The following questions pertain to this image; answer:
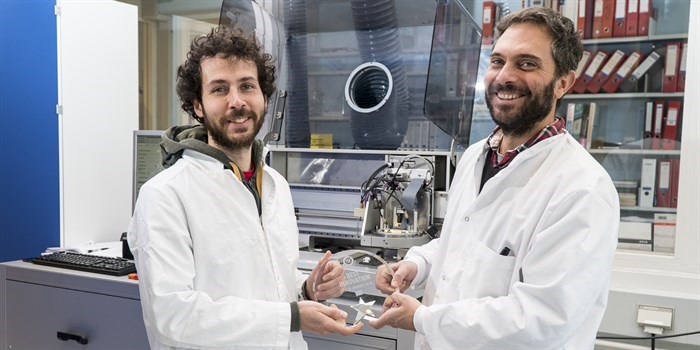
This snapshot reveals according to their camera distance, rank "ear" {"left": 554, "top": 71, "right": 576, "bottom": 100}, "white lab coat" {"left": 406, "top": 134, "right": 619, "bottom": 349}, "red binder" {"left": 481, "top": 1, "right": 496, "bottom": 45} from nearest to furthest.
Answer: "white lab coat" {"left": 406, "top": 134, "right": 619, "bottom": 349}, "ear" {"left": 554, "top": 71, "right": 576, "bottom": 100}, "red binder" {"left": 481, "top": 1, "right": 496, "bottom": 45}

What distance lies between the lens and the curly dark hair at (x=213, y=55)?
1.42m

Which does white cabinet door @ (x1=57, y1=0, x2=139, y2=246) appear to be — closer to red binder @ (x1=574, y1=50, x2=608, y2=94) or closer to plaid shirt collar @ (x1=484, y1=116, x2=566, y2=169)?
plaid shirt collar @ (x1=484, y1=116, x2=566, y2=169)

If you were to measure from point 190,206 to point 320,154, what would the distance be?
128 centimetres

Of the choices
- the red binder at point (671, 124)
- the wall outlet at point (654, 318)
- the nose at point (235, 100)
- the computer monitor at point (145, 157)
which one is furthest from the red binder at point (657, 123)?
the computer monitor at point (145, 157)

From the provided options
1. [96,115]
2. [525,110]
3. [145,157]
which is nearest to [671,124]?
[525,110]

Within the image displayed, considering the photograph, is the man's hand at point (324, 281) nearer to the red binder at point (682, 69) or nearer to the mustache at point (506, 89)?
the mustache at point (506, 89)

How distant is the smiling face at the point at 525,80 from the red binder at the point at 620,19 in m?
1.65

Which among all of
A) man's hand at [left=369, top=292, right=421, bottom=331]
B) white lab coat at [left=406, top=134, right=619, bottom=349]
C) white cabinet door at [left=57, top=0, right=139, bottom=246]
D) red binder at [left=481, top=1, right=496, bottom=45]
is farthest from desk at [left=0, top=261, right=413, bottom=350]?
red binder at [left=481, top=1, right=496, bottom=45]

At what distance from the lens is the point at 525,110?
127 centimetres

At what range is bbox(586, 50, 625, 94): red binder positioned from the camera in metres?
2.69

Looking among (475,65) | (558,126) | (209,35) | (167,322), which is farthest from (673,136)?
(167,322)

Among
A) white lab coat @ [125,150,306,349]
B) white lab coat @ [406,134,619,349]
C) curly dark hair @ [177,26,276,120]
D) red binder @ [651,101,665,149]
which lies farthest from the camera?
red binder @ [651,101,665,149]

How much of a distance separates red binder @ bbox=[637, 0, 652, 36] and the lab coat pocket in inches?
77.7

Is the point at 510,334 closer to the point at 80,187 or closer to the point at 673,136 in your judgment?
the point at 673,136
